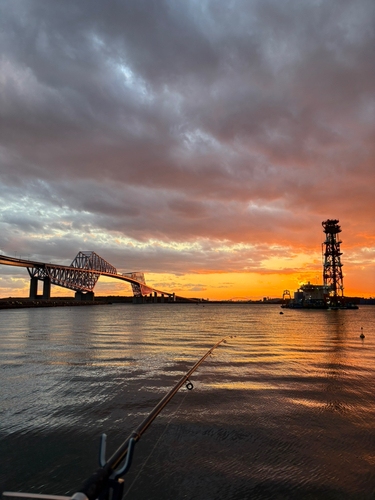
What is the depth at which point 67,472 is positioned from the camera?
19.6 feet

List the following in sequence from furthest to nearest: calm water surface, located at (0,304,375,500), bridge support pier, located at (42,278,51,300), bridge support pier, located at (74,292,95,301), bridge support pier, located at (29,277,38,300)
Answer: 1. bridge support pier, located at (74,292,95,301)
2. bridge support pier, located at (42,278,51,300)
3. bridge support pier, located at (29,277,38,300)
4. calm water surface, located at (0,304,375,500)

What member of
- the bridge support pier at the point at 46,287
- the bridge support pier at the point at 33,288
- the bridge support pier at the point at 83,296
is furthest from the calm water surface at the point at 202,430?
the bridge support pier at the point at 83,296

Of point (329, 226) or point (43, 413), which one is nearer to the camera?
point (43, 413)

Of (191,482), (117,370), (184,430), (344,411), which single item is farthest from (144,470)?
(117,370)

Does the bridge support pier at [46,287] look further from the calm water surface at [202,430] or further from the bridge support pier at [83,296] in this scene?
the calm water surface at [202,430]

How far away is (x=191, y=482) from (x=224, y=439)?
1.88m

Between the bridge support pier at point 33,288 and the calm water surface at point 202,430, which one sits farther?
the bridge support pier at point 33,288

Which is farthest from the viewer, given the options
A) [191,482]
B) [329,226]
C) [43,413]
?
[329,226]

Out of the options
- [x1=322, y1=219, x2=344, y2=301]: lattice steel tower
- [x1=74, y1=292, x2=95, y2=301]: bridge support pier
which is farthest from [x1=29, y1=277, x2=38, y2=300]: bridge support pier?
[x1=322, y1=219, x2=344, y2=301]: lattice steel tower

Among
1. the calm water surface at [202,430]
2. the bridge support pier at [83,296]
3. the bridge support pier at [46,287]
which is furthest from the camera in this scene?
the bridge support pier at [83,296]

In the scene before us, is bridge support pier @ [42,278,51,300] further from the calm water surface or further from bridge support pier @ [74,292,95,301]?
the calm water surface

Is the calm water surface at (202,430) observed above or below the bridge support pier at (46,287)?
below

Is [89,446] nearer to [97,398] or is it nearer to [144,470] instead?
[144,470]

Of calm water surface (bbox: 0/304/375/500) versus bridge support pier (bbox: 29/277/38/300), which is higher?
bridge support pier (bbox: 29/277/38/300)
